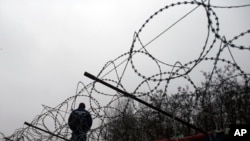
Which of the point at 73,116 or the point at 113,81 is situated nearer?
the point at 113,81

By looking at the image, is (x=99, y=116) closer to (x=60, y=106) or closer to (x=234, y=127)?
(x=60, y=106)

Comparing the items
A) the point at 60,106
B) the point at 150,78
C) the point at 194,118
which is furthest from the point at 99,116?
the point at 194,118

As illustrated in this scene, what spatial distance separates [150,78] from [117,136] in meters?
2.58

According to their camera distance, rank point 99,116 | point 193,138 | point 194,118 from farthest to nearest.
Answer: point 194,118 < point 99,116 < point 193,138

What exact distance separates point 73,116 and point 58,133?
529 millimetres

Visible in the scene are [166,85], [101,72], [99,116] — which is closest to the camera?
[166,85]

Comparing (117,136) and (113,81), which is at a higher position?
(113,81)

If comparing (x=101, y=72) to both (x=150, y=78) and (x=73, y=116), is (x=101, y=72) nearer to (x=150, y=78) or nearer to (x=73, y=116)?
(x=150, y=78)

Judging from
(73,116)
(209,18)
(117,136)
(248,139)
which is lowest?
(248,139)

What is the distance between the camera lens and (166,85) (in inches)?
135

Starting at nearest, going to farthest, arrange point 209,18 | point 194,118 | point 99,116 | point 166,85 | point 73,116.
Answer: point 209,18, point 166,85, point 99,116, point 73,116, point 194,118

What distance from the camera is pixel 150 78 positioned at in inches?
140

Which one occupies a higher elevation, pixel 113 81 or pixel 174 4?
pixel 174 4

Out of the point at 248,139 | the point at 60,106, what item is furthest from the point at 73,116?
the point at 248,139
